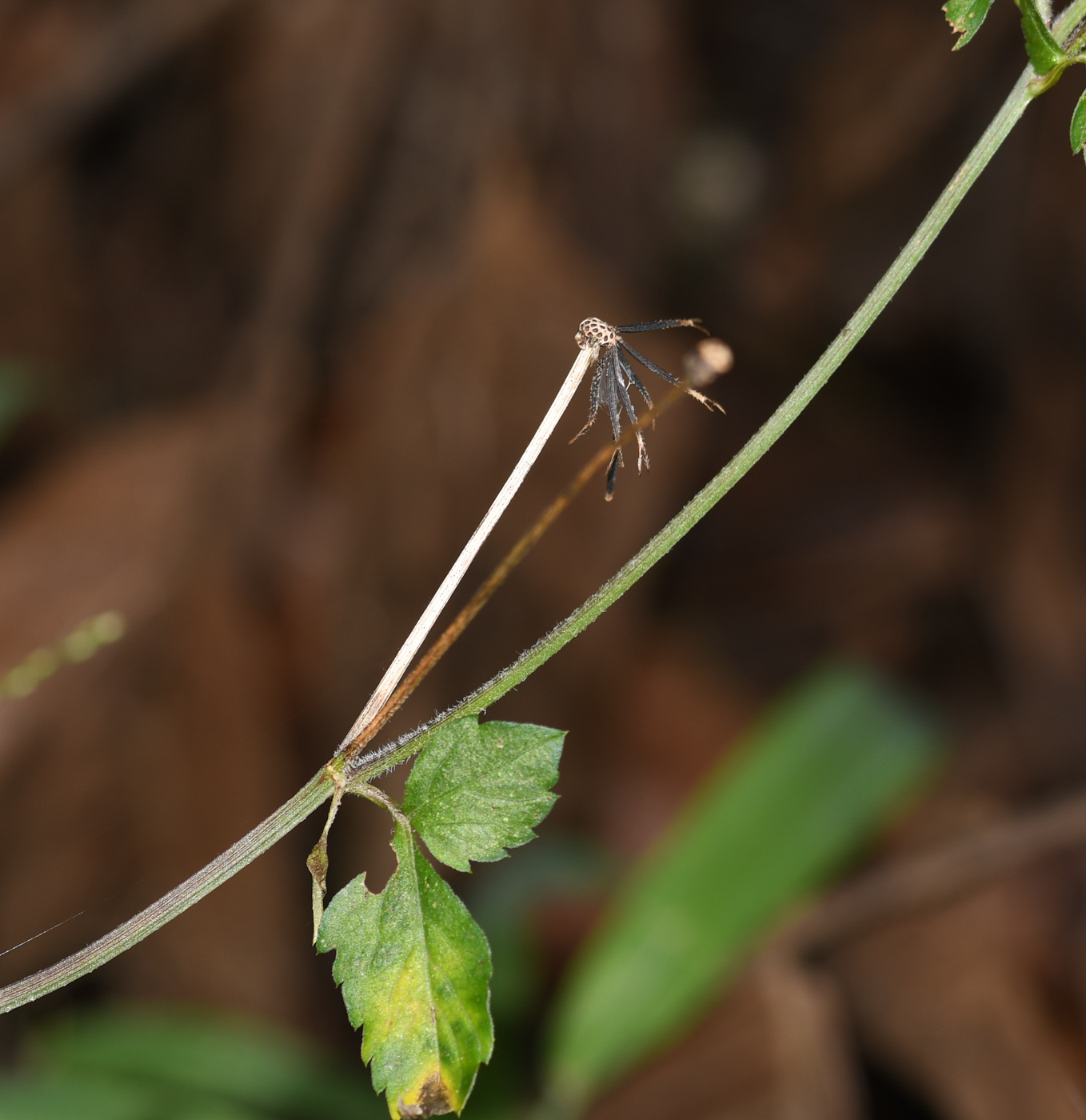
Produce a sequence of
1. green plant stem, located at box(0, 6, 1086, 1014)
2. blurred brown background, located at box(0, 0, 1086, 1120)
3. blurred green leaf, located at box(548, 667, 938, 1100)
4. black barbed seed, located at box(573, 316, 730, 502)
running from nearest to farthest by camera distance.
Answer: green plant stem, located at box(0, 6, 1086, 1014), black barbed seed, located at box(573, 316, 730, 502), blurred green leaf, located at box(548, 667, 938, 1100), blurred brown background, located at box(0, 0, 1086, 1120)

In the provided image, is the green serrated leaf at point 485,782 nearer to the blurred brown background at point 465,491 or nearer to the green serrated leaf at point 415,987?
the green serrated leaf at point 415,987

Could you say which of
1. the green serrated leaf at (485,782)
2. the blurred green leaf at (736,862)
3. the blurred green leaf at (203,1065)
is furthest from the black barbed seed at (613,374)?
the blurred green leaf at (203,1065)

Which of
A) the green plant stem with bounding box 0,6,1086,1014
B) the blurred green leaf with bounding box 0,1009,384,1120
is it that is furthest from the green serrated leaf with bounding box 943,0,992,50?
the blurred green leaf with bounding box 0,1009,384,1120

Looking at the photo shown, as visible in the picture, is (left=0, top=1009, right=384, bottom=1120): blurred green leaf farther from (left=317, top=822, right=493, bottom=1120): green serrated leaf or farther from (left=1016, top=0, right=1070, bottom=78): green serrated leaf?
(left=1016, top=0, right=1070, bottom=78): green serrated leaf

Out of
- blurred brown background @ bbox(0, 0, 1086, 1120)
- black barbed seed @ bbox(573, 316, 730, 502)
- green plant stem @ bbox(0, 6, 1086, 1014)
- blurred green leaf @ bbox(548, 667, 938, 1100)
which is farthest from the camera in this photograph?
blurred brown background @ bbox(0, 0, 1086, 1120)

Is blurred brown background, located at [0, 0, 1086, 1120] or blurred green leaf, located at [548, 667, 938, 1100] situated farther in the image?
blurred brown background, located at [0, 0, 1086, 1120]
